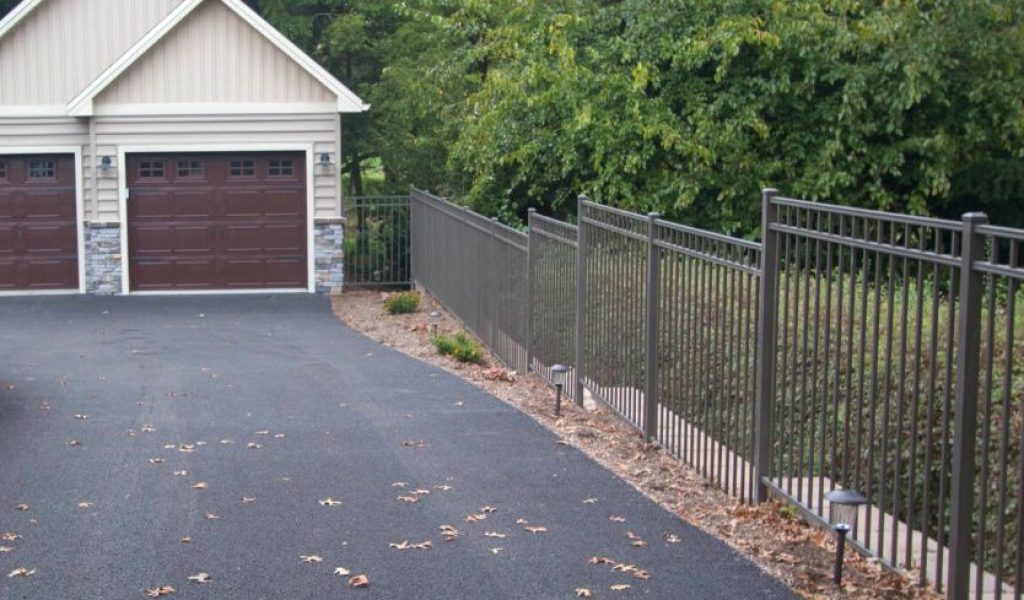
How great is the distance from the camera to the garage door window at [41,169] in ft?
77.8

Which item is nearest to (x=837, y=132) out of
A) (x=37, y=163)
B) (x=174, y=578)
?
(x=174, y=578)

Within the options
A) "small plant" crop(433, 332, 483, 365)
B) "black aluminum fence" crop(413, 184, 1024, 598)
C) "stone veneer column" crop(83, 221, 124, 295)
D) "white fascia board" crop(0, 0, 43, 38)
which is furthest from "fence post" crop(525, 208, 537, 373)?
"white fascia board" crop(0, 0, 43, 38)

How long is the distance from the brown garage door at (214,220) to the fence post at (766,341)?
17472 mm

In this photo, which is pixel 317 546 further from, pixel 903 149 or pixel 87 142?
pixel 87 142

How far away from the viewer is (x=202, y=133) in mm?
23375

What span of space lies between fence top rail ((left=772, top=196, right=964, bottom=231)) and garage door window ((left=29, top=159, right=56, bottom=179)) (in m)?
19.3

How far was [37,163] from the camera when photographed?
23719 millimetres

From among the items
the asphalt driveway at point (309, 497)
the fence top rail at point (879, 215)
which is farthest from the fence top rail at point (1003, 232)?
the asphalt driveway at point (309, 497)

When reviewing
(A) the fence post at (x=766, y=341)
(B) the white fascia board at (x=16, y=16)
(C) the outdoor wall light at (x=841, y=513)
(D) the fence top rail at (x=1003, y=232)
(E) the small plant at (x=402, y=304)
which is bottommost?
(E) the small plant at (x=402, y=304)

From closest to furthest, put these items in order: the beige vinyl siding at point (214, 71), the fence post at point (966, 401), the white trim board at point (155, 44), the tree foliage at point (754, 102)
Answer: the fence post at point (966, 401), the tree foliage at point (754, 102), the white trim board at point (155, 44), the beige vinyl siding at point (214, 71)

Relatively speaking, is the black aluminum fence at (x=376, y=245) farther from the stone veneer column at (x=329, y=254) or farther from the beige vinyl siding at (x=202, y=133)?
the beige vinyl siding at (x=202, y=133)

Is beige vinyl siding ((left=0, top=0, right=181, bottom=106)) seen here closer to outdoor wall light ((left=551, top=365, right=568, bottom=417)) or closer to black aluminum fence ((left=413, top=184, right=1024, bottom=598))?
black aluminum fence ((left=413, top=184, right=1024, bottom=598))

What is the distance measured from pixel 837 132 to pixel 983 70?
2.03 metres

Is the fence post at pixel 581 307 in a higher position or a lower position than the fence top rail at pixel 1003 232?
lower
